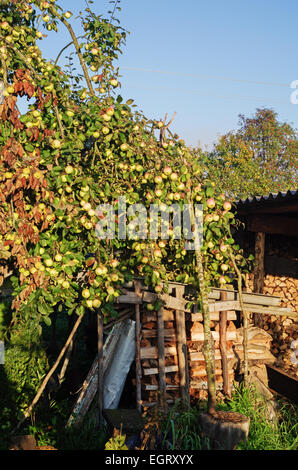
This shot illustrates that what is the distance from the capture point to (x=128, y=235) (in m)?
5.55

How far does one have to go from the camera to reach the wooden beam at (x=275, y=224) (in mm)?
7273

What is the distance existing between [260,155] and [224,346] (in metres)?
23.2

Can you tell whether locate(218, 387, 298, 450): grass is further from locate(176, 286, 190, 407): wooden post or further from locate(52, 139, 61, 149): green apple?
locate(52, 139, 61, 149): green apple

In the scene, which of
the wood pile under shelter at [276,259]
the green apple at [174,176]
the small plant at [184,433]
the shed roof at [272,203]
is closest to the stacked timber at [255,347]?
the wood pile under shelter at [276,259]

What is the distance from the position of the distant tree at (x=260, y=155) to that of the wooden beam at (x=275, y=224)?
610 inches

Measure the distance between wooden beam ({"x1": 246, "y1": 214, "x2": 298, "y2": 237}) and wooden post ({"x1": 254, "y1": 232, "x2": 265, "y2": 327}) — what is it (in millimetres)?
210

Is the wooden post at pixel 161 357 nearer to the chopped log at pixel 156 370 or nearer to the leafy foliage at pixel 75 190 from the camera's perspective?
the chopped log at pixel 156 370

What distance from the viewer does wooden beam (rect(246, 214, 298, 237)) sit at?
7273mm

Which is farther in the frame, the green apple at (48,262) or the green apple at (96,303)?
the green apple at (96,303)

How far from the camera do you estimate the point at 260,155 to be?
27297mm

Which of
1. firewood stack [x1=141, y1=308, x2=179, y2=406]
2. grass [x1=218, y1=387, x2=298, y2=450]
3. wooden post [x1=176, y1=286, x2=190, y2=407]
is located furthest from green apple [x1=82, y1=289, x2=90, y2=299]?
grass [x1=218, y1=387, x2=298, y2=450]

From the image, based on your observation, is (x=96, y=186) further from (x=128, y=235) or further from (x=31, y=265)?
(x=31, y=265)

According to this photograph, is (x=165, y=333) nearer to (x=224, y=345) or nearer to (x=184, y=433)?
(x=224, y=345)

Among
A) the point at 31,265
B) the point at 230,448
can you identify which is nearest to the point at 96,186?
the point at 31,265
